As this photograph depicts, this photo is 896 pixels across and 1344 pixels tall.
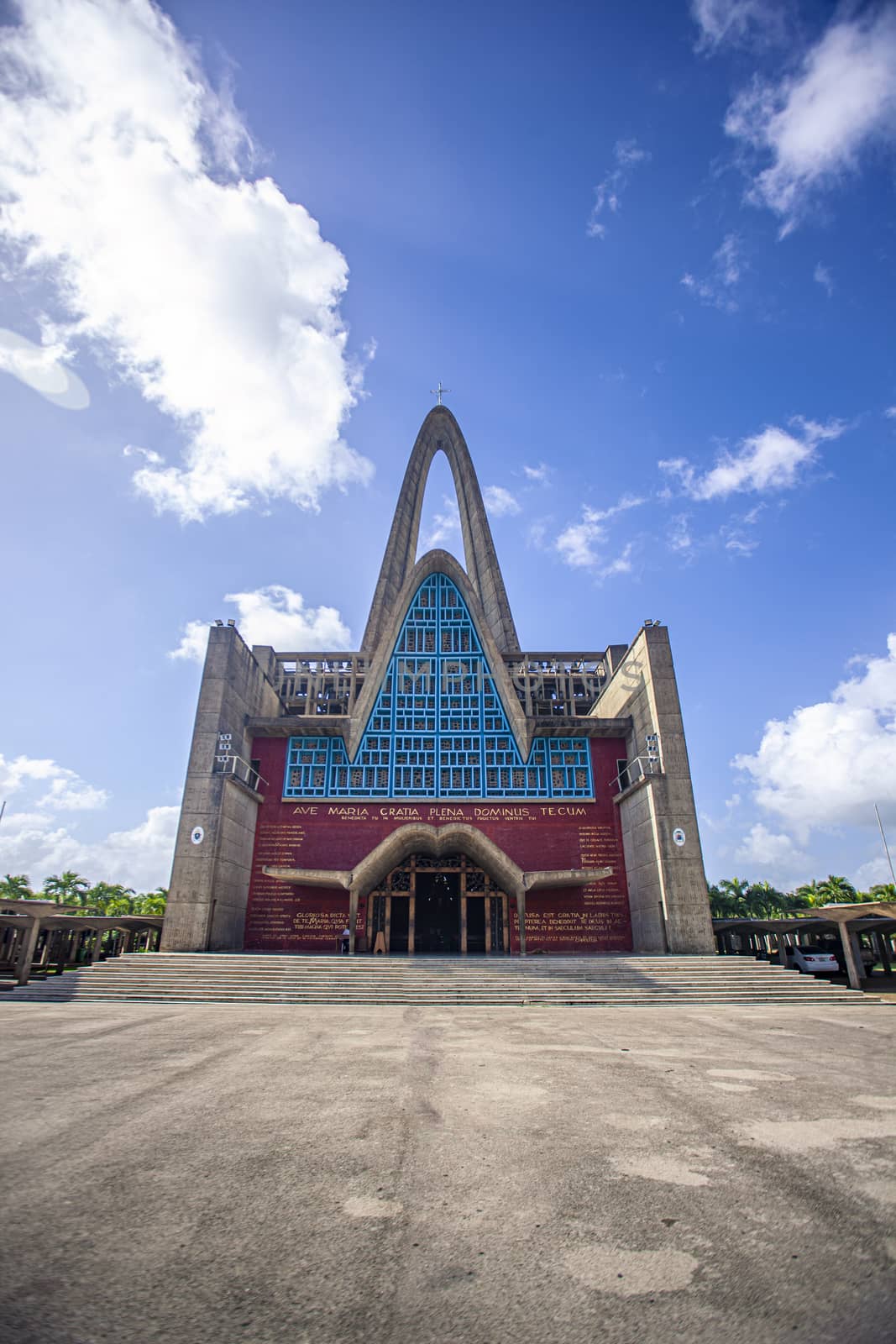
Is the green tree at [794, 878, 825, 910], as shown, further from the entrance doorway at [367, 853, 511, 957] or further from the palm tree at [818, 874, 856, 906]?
the entrance doorway at [367, 853, 511, 957]

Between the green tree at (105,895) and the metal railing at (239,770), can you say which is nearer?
the metal railing at (239,770)

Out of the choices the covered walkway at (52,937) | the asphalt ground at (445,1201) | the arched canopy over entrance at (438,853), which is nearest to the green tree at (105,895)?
the covered walkway at (52,937)

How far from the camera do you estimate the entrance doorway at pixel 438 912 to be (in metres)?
29.5

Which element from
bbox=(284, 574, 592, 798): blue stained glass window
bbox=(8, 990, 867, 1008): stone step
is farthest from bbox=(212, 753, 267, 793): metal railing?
bbox=(8, 990, 867, 1008): stone step

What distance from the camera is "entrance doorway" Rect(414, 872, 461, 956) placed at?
29.5 m

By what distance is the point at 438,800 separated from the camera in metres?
29.1

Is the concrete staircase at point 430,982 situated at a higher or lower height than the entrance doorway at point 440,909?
lower

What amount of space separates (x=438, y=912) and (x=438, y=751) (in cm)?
747

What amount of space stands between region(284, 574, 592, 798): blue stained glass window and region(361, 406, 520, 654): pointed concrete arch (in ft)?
14.2

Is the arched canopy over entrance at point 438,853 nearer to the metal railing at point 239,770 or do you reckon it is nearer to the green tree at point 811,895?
the metal railing at point 239,770

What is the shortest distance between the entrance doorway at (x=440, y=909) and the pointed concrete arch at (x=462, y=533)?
1158 cm

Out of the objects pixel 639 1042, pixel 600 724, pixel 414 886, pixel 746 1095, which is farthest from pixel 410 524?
pixel 746 1095

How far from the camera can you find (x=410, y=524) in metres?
45.7

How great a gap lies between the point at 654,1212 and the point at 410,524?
44.3 metres
